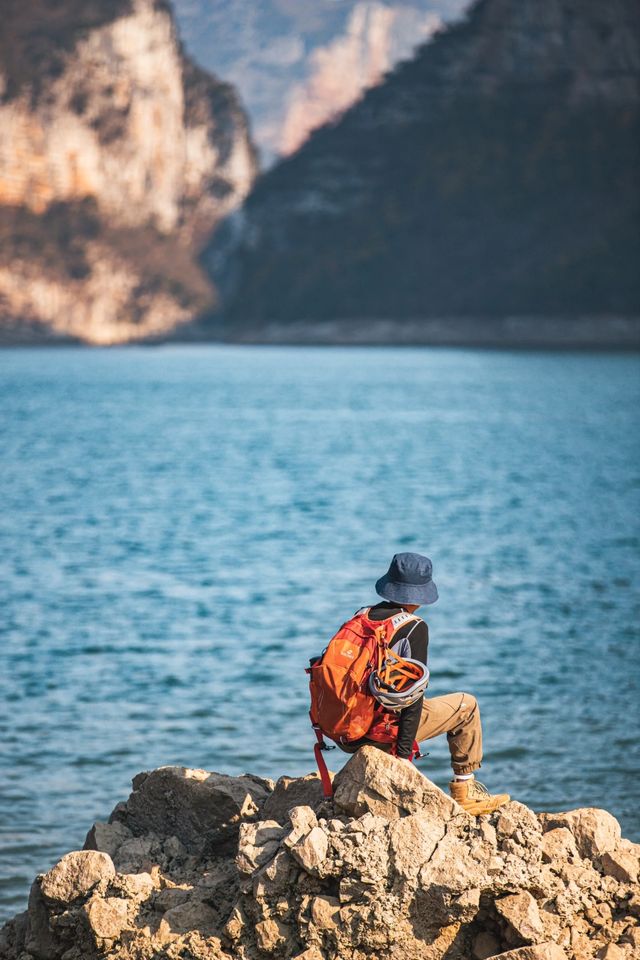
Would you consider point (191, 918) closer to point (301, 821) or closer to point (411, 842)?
point (301, 821)

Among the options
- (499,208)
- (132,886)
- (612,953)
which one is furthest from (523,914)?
(499,208)

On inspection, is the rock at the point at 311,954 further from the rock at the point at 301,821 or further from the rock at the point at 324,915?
the rock at the point at 301,821

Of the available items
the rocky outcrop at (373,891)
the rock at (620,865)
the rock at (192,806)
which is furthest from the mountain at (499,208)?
the rocky outcrop at (373,891)

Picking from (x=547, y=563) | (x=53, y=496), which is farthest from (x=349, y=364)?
(x=547, y=563)

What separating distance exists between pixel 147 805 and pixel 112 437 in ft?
162

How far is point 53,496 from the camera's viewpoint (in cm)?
3506

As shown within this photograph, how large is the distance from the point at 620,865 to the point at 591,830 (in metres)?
0.23

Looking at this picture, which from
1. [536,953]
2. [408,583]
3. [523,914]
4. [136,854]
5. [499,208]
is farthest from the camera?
[499,208]

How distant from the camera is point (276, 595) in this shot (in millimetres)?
19797

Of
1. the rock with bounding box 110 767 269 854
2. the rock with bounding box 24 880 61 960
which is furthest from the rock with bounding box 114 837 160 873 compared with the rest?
the rock with bounding box 24 880 61 960

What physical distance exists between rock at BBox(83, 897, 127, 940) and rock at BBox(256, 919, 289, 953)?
693 millimetres

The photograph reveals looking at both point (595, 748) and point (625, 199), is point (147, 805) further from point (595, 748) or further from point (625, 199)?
point (625, 199)

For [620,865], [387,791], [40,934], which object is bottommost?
[40,934]

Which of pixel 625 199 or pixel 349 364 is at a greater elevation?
pixel 625 199
